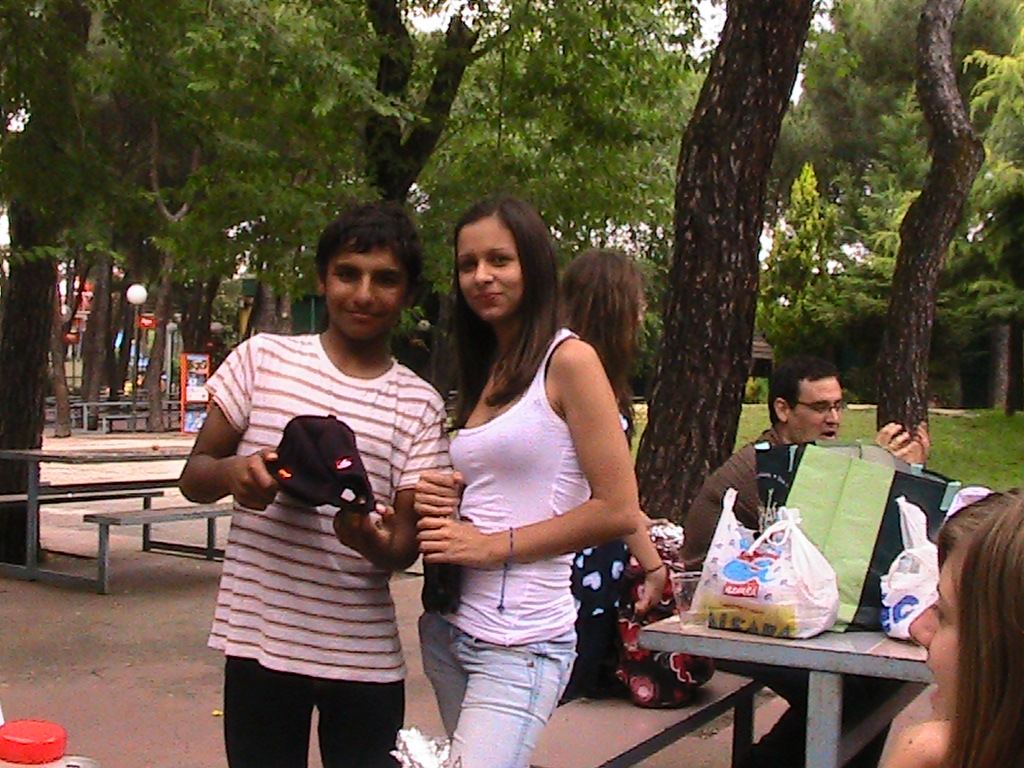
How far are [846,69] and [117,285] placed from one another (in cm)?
3684

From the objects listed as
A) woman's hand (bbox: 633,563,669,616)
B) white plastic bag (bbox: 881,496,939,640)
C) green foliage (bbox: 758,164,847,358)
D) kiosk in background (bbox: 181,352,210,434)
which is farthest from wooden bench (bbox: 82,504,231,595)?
green foliage (bbox: 758,164,847,358)

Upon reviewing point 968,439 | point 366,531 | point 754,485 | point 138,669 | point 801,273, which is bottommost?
point 138,669

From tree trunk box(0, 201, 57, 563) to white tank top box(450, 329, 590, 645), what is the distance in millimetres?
7870

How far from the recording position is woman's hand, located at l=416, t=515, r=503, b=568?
239 cm

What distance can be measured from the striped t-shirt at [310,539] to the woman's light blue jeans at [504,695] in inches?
6.7

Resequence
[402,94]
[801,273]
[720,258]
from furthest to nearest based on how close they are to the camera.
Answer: [801,273]
[402,94]
[720,258]

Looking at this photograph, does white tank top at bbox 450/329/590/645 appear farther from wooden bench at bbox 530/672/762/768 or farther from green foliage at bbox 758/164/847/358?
green foliage at bbox 758/164/847/358

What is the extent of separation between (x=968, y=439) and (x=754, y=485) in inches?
714

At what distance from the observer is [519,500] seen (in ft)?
8.04

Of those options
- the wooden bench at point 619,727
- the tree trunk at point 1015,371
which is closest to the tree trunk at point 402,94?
the wooden bench at point 619,727

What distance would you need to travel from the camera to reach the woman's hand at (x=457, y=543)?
7.86 feet

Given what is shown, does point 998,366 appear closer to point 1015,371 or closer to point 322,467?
point 1015,371

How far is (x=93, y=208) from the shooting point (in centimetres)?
844

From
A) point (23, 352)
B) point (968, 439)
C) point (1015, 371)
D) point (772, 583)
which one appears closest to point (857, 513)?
point (772, 583)
